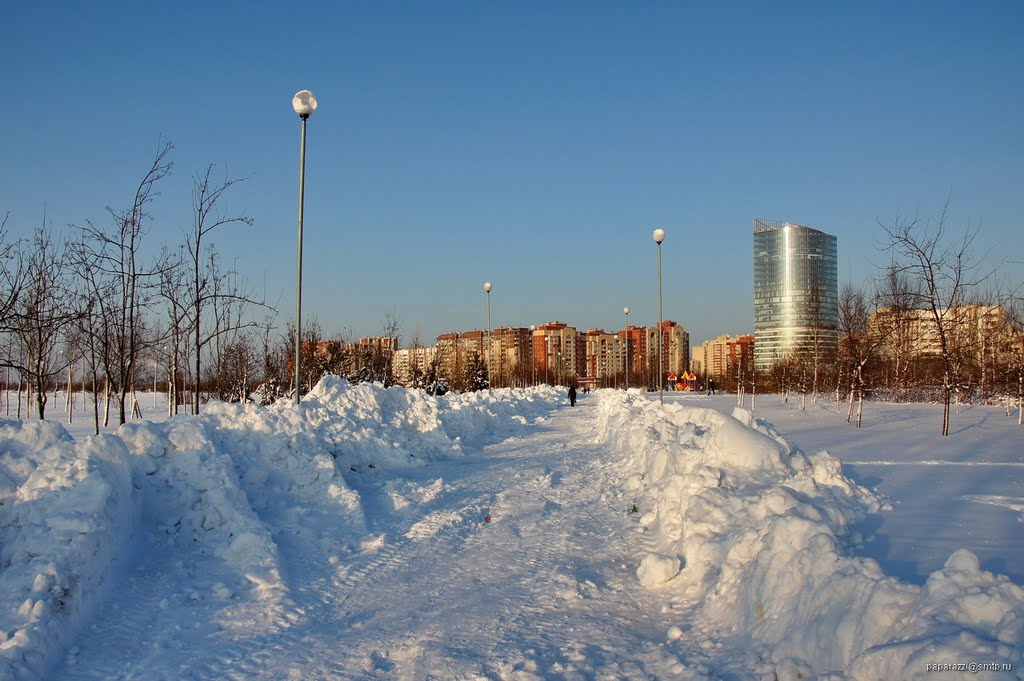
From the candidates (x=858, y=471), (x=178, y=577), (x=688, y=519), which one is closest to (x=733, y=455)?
(x=688, y=519)

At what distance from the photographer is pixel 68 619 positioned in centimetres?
449

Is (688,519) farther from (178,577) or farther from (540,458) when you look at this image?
(540,458)

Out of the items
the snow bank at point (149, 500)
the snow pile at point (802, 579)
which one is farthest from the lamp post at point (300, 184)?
the snow pile at point (802, 579)

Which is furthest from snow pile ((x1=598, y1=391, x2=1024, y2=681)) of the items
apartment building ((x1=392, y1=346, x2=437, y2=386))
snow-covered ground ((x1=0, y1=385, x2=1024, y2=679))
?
apartment building ((x1=392, y1=346, x2=437, y2=386))

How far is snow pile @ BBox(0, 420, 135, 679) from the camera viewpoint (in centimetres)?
423

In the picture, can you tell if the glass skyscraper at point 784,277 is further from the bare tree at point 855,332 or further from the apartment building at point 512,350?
the bare tree at point 855,332

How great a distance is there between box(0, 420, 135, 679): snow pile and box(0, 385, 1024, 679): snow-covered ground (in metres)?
0.02

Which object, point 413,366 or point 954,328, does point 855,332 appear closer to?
point 954,328

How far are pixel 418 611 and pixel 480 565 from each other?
1.31 m

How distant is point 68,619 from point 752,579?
200 inches

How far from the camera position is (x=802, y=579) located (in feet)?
14.5

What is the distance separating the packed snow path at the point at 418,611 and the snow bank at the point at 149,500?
24cm

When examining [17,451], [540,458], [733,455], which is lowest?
[540,458]

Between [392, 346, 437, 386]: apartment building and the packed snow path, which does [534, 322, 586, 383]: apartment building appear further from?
the packed snow path
